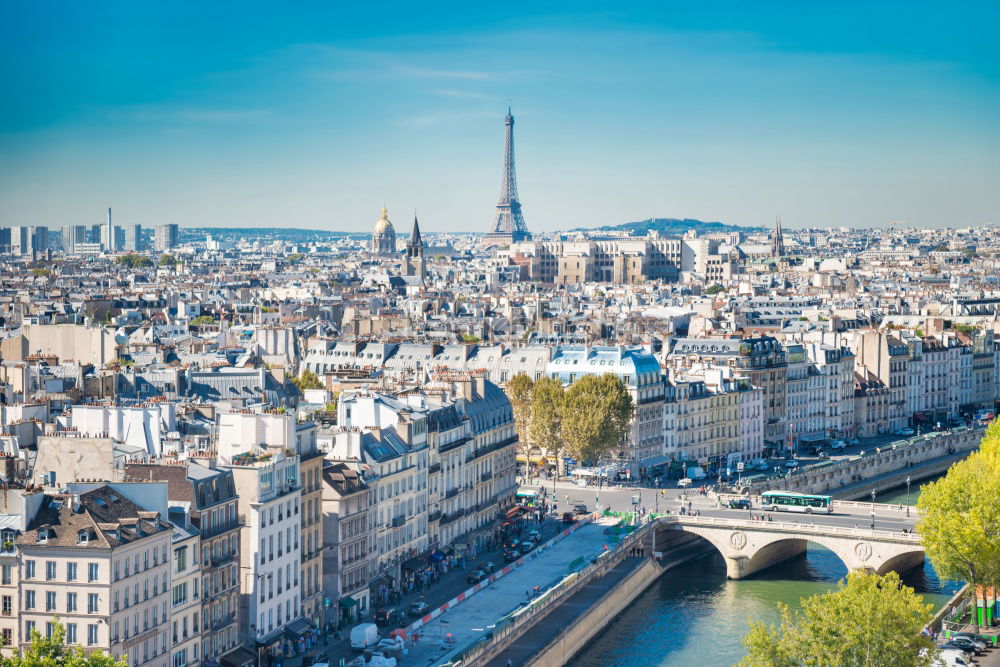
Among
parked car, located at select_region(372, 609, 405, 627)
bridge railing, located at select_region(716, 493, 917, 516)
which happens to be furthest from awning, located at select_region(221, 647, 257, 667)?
bridge railing, located at select_region(716, 493, 917, 516)

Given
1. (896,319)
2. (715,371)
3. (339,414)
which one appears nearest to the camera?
(339,414)

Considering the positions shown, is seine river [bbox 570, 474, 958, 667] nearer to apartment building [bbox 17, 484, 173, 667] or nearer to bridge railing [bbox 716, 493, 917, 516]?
bridge railing [bbox 716, 493, 917, 516]

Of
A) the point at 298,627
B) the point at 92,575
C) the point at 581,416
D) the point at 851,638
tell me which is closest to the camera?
the point at 92,575

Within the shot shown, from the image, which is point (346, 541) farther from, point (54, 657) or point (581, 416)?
point (581, 416)

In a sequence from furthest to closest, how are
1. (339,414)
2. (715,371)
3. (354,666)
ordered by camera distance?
(715,371) < (339,414) < (354,666)

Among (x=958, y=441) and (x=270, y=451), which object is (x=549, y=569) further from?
(x=958, y=441)

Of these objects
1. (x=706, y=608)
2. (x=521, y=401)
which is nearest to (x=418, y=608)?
(x=706, y=608)

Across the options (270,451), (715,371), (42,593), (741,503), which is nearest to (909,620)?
(270,451)
